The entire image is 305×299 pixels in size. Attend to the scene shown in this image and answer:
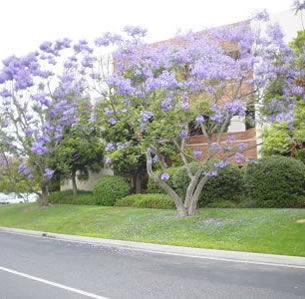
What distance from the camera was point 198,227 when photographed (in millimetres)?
16281

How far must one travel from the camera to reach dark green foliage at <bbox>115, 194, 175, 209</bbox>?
22.2 meters

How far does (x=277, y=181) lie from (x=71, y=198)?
15351mm

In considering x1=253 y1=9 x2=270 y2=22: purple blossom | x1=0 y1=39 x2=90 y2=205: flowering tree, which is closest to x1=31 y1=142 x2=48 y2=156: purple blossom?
x1=0 y1=39 x2=90 y2=205: flowering tree

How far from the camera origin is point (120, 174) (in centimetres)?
2920

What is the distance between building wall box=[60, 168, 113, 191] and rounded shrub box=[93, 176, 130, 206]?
4508mm

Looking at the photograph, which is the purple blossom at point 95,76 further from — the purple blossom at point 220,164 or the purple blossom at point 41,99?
the purple blossom at point 41,99

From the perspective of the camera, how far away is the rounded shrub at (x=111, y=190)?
2622 centimetres

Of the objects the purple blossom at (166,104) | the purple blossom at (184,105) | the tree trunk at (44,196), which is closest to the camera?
the purple blossom at (184,105)

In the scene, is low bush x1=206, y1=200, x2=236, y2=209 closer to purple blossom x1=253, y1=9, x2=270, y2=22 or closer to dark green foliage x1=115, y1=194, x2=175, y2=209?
dark green foliage x1=115, y1=194, x2=175, y2=209

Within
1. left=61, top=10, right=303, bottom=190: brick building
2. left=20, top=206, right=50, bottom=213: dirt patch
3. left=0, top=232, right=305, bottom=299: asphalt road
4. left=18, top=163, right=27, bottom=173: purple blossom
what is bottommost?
left=20, top=206, right=50, bottom=213: dirt patch

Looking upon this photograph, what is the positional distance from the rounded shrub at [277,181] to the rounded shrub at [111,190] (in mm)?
9037

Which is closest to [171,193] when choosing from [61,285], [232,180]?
[232,180]

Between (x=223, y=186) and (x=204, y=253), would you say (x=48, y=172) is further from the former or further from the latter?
(x=204, y=253)

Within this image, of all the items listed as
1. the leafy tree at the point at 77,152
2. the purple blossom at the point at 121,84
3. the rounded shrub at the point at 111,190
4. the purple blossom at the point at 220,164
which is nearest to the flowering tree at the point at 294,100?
the purple blossom at the point at 220,164
